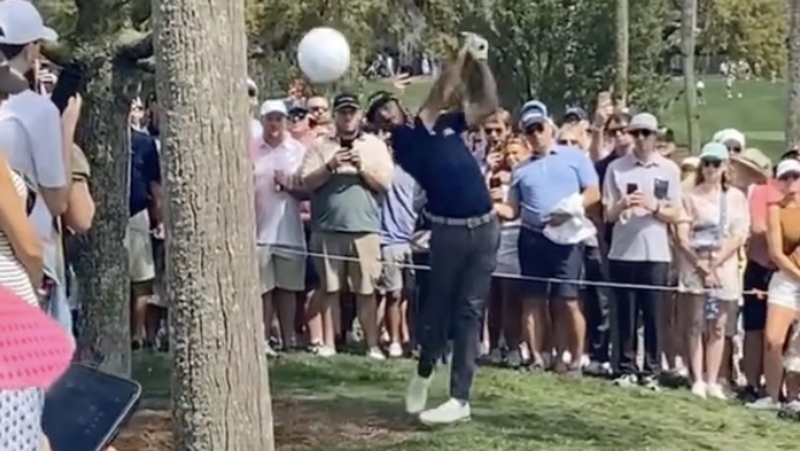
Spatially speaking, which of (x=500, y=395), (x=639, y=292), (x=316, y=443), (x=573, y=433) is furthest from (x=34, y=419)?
(x=639, y=292)

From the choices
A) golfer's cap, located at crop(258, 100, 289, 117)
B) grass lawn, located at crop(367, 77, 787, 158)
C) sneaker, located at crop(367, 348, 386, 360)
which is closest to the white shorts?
sneaker, located at crop(367, 348, 386, 360)

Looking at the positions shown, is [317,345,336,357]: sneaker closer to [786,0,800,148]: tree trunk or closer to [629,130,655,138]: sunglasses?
[629,130,655,138]: sunglasses

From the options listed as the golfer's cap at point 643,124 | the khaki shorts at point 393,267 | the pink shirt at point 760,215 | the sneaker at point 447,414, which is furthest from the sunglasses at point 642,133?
the sneaker at point 447,414

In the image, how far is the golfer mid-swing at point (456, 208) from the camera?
30.4 ft

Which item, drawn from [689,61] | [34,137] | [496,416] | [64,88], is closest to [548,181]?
[496,416]

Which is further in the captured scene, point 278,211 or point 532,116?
point 278,211

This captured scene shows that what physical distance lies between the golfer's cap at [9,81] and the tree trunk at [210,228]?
0.75m

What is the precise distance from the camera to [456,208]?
927cm

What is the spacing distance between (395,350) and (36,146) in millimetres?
6849

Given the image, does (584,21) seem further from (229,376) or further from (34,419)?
(34,419)

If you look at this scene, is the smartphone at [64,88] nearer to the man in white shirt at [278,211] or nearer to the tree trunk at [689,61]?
the man in white shirt at [278,211]

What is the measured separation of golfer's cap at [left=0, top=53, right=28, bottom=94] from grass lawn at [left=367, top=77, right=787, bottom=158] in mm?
34252

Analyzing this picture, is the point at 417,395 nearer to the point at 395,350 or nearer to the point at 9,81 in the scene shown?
the point at 395,350

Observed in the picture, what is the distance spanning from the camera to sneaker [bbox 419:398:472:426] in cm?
936
